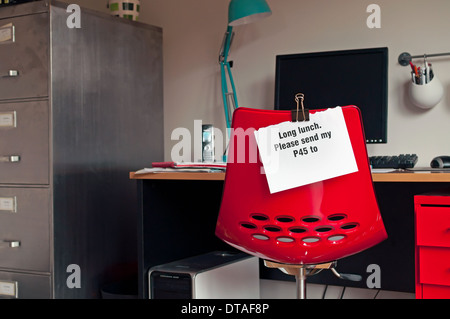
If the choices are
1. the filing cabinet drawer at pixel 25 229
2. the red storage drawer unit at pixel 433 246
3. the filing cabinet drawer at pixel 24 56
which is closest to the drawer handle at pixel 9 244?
the filing cabinet drawer at pixel 25 229

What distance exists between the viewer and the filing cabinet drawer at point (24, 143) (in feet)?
8.02

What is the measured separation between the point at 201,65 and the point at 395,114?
38.1 inches

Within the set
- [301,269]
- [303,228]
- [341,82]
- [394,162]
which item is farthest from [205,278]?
[341,82]

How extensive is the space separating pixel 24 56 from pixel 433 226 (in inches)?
67.4

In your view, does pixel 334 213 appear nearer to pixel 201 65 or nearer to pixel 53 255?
pixel 53 255

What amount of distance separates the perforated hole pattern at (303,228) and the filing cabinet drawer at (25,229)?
108 cm

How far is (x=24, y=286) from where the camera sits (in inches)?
98.0

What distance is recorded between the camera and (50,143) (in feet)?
7.96

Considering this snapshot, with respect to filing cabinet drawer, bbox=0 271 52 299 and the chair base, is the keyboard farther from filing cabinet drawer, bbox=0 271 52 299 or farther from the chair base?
filing cabinet drawer, bbox=0 271 52 299

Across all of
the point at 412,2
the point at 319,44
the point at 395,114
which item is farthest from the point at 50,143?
the point at 412,2

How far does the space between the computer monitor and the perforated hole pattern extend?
76 cm

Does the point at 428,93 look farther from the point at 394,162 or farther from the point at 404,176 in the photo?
the point at 404,176

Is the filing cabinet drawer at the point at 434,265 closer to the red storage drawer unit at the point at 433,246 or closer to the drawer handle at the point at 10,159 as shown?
the red storage drawer unit at the point at 433,246

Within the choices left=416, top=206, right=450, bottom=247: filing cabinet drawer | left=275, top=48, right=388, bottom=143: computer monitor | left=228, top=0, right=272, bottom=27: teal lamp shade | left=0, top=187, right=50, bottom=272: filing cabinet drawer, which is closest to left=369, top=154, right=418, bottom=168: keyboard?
left=275, top=48, right=388, bottom=143: computer monitor
